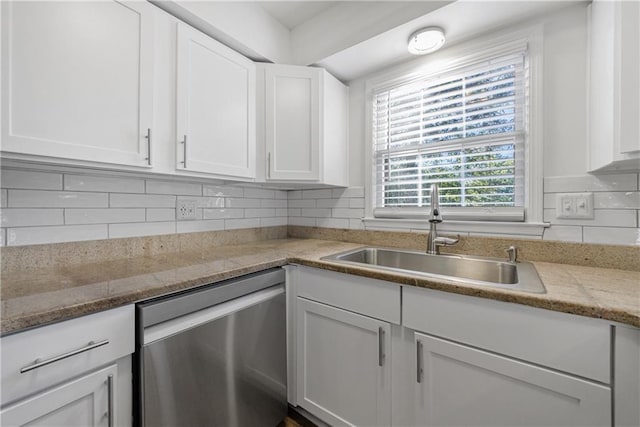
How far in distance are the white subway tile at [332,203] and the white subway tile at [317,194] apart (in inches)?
1.3

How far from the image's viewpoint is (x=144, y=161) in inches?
46.1

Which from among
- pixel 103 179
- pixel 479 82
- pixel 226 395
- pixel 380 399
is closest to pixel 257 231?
pixel 103 179

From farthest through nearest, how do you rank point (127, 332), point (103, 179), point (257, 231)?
point (257, 231)
point (103, 179)
point (127, 332)

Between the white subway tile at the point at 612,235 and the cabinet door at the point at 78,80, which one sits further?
the white subway tile at the point at 612,235

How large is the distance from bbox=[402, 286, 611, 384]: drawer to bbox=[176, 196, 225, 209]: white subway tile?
1337 mm

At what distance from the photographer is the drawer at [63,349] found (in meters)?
0.65

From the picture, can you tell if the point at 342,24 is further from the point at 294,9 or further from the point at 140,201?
the point at 140,201

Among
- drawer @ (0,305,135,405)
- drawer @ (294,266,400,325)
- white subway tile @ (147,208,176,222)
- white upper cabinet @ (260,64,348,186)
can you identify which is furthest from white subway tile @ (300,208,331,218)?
drawer @ (0,305,135,405)

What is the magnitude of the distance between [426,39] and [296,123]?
88 cm

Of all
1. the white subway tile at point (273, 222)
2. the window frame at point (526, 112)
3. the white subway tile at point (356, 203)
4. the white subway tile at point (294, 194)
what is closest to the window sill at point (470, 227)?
the window frame at point (526, 112)

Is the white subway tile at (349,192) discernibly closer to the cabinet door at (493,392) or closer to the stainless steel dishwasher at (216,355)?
the stainless steel dishwasher at (216,355)

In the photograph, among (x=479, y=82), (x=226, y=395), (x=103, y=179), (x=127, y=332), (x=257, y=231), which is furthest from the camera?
(x=257, y=231)

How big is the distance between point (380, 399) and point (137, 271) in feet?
3.83

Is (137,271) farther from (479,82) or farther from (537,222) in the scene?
(479,82)
